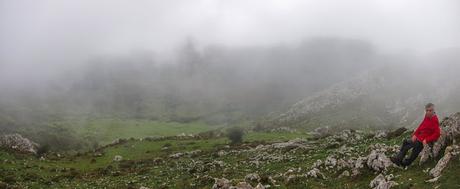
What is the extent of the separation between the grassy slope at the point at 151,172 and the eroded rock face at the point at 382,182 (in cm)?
59

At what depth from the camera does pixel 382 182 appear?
2973 centimetres

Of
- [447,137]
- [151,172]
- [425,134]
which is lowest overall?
[151,172]

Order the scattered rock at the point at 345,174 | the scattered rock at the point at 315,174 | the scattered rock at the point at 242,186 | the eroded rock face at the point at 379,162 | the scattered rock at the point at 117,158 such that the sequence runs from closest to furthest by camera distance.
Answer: the eroded rock face at the point at 379,162 < the scattered rock at the point at 242,186 < the scattered rock at the point at 345,174 < the scattered rock at the point at 315,174 < the scattered rock at the point at 117,158

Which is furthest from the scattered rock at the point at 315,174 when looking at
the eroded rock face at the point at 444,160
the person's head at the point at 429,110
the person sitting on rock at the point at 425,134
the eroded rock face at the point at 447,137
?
the person's head at the point at 429,110

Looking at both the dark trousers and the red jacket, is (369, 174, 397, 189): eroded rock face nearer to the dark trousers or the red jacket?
the dark trousers

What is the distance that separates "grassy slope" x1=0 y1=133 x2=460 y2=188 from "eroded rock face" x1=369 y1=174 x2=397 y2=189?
59 centimetres

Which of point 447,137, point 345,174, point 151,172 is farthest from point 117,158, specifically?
point 447,137

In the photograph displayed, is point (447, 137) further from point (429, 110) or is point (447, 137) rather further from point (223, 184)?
point (223, 184)

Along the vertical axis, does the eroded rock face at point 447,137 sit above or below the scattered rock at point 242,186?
above

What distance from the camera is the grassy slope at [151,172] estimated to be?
31406 millimetres

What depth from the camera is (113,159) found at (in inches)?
3465

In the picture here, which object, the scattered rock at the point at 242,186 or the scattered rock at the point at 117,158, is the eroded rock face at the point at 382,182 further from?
the scattered rock at the point at 117,158

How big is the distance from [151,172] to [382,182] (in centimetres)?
3817

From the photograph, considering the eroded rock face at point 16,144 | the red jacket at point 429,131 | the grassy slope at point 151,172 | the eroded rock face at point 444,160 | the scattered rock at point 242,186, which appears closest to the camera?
the eroded rock face at point 444,160
